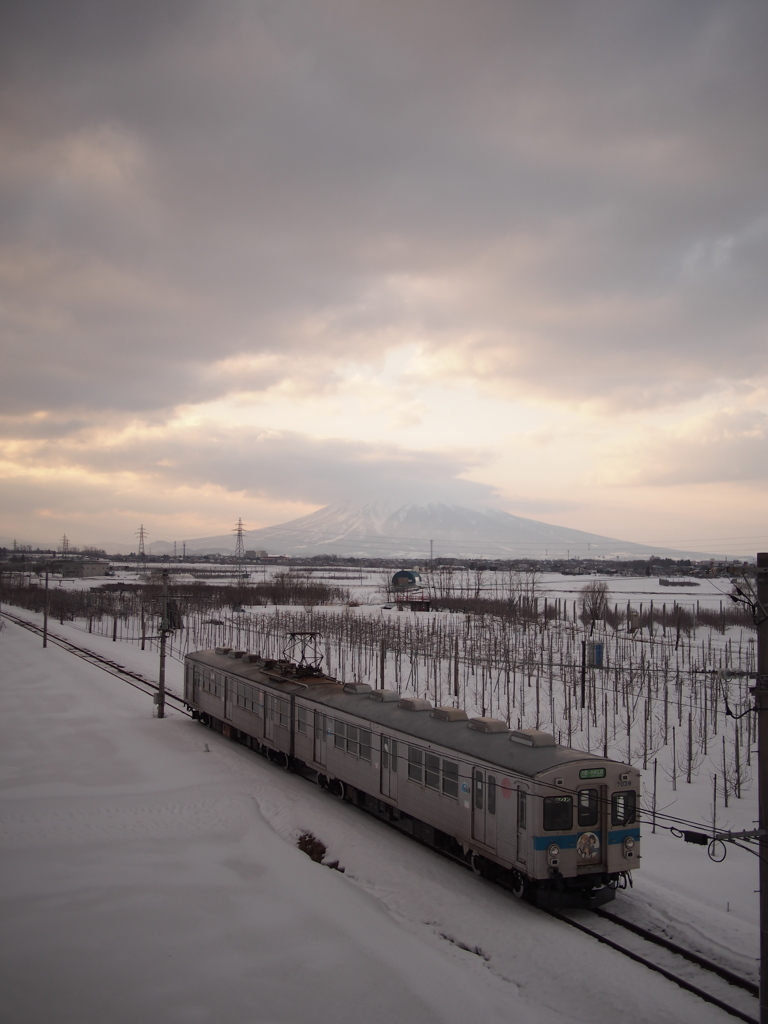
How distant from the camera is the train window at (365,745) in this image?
16569 millimetres

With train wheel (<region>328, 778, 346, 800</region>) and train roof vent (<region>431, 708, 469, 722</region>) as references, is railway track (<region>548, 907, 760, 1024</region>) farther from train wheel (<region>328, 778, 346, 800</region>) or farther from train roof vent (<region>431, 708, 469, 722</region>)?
train wheel (<region>328, 778, 346, 800</region>)

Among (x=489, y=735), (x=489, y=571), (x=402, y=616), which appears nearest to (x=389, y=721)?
(x=489, y=735)

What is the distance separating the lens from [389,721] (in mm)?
16109

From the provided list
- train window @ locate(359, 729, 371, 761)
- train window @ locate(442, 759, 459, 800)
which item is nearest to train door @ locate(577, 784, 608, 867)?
train window @ locate(442, 759, 459, 800)

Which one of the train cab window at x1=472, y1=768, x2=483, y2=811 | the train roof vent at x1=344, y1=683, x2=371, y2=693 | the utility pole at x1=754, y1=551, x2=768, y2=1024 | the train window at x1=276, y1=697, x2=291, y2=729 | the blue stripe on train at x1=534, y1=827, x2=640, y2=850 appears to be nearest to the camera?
the utility pole at x1=754, y1=551, x2=768, y2=1024

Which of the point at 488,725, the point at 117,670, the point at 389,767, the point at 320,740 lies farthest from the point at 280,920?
the point at 117,670

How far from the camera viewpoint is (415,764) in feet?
48.9

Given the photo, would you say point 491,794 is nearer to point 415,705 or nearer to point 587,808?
point 587,808

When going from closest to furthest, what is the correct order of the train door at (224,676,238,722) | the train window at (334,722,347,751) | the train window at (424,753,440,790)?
the train window at (424,753,440,790), the train window at (334,722,347,751), the train door at (224,676,238,722)

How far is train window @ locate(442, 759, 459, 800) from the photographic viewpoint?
1362cm

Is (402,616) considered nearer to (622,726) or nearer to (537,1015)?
(622,726)

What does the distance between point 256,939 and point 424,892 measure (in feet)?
11.6

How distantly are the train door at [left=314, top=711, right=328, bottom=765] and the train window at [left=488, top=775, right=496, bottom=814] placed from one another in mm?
6892

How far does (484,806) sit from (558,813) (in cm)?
162
